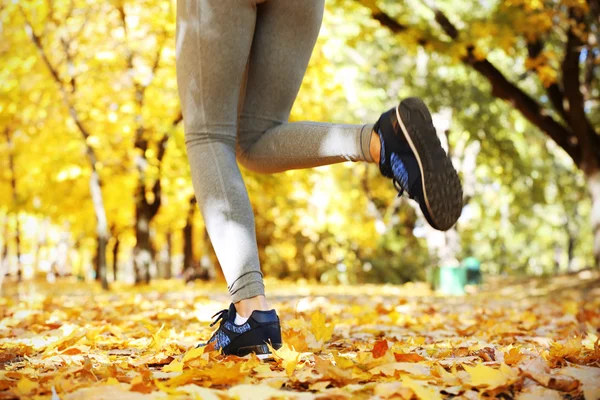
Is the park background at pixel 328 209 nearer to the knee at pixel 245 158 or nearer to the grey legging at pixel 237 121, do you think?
the grey legging at pixel 237 121

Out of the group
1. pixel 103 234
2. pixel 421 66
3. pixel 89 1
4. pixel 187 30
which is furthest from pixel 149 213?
pixel 187 30

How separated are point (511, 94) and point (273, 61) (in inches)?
288

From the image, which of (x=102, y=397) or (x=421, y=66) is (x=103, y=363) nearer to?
(x=102, y=397)

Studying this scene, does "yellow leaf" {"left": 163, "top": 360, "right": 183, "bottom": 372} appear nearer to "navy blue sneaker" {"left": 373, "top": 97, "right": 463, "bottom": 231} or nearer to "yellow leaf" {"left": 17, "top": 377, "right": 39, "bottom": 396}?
"yellow leaf" {"left": 17, "top": 377, "right": 39, "bottom": 396}

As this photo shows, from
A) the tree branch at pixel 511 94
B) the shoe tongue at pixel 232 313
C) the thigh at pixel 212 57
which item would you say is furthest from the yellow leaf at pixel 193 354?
the tree branch at pixel 511 94

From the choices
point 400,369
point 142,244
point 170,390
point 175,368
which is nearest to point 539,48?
point 142,244

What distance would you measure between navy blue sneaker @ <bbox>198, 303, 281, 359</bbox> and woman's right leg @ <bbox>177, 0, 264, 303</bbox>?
3.0 inches

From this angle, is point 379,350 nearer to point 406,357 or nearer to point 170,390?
point 406,357

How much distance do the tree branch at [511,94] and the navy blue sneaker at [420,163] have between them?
20.8 ft

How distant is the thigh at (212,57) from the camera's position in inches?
76.3

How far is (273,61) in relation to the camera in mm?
2170

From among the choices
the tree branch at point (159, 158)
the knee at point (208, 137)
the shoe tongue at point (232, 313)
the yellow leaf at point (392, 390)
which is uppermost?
the tree branch at point (159, 158)

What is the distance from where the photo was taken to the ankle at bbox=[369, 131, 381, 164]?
1.84m

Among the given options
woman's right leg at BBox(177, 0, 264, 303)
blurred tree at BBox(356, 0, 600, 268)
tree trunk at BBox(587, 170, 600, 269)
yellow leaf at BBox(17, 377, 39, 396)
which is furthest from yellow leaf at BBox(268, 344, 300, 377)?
tree trunk at BBox(587, 170, 600, 269)
